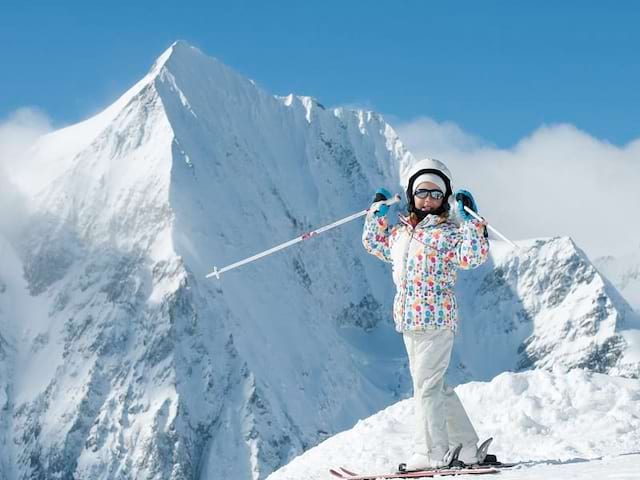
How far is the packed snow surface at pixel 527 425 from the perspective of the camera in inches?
546

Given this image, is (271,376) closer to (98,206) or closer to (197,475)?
(197,475)

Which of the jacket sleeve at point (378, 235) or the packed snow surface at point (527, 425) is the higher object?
the jacket sleeve at point (378, 235)

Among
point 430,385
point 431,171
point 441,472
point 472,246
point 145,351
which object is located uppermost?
point 145,351

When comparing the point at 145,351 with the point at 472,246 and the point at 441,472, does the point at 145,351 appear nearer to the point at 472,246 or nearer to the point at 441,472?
the point at 441,472

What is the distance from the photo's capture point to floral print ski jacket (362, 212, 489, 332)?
1023cm

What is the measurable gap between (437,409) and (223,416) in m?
173

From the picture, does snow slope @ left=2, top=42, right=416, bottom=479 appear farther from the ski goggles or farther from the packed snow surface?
the ski goggles

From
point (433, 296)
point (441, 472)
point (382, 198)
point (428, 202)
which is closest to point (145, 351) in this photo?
point (382, 198)

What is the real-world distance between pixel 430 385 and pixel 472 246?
57.7 inches

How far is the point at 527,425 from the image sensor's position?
585 inches

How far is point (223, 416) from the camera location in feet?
592

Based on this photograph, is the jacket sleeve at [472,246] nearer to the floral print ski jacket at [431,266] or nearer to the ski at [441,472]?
the floral print ski jacket at [431,266]

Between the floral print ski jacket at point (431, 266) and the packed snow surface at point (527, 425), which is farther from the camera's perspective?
the packed snow surface at point (527, 425)

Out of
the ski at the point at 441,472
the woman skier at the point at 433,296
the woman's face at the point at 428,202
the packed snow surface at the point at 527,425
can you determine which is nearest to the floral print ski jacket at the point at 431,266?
the woman skier at the point at 433,296
